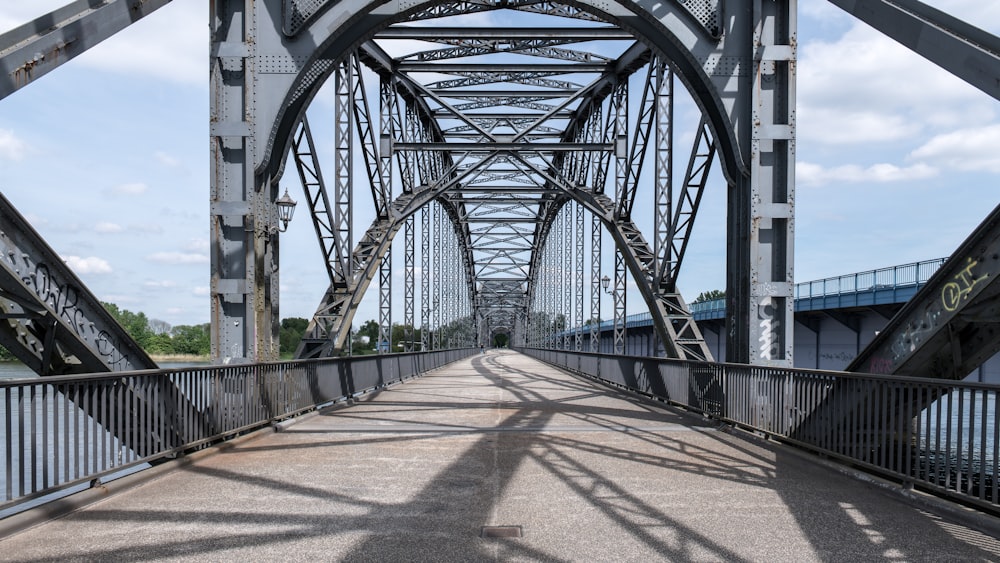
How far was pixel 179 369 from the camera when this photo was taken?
8.59 m

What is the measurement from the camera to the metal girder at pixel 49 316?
6.77 meters

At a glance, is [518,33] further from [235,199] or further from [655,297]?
[235,199]

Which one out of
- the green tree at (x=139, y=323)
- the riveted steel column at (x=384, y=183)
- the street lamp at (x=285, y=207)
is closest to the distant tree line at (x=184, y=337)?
the green tree at (x=139, y=323)

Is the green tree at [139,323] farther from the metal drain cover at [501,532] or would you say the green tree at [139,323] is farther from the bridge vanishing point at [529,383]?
the metal drain cover at [501,532]

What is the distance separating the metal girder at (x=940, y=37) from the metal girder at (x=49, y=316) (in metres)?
8.16

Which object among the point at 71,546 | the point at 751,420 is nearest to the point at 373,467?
the point at 71,546

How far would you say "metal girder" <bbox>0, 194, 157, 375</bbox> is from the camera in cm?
677

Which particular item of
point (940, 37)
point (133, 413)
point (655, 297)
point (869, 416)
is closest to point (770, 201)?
point (940, 37)

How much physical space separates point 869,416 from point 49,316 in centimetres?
757

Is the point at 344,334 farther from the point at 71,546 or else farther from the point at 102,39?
the point at 71,546

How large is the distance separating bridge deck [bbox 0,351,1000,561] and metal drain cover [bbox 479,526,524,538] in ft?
0.20

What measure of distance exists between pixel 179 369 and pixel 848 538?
6649 millimetres

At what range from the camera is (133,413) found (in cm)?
758

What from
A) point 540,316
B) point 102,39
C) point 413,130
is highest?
point 413,130
